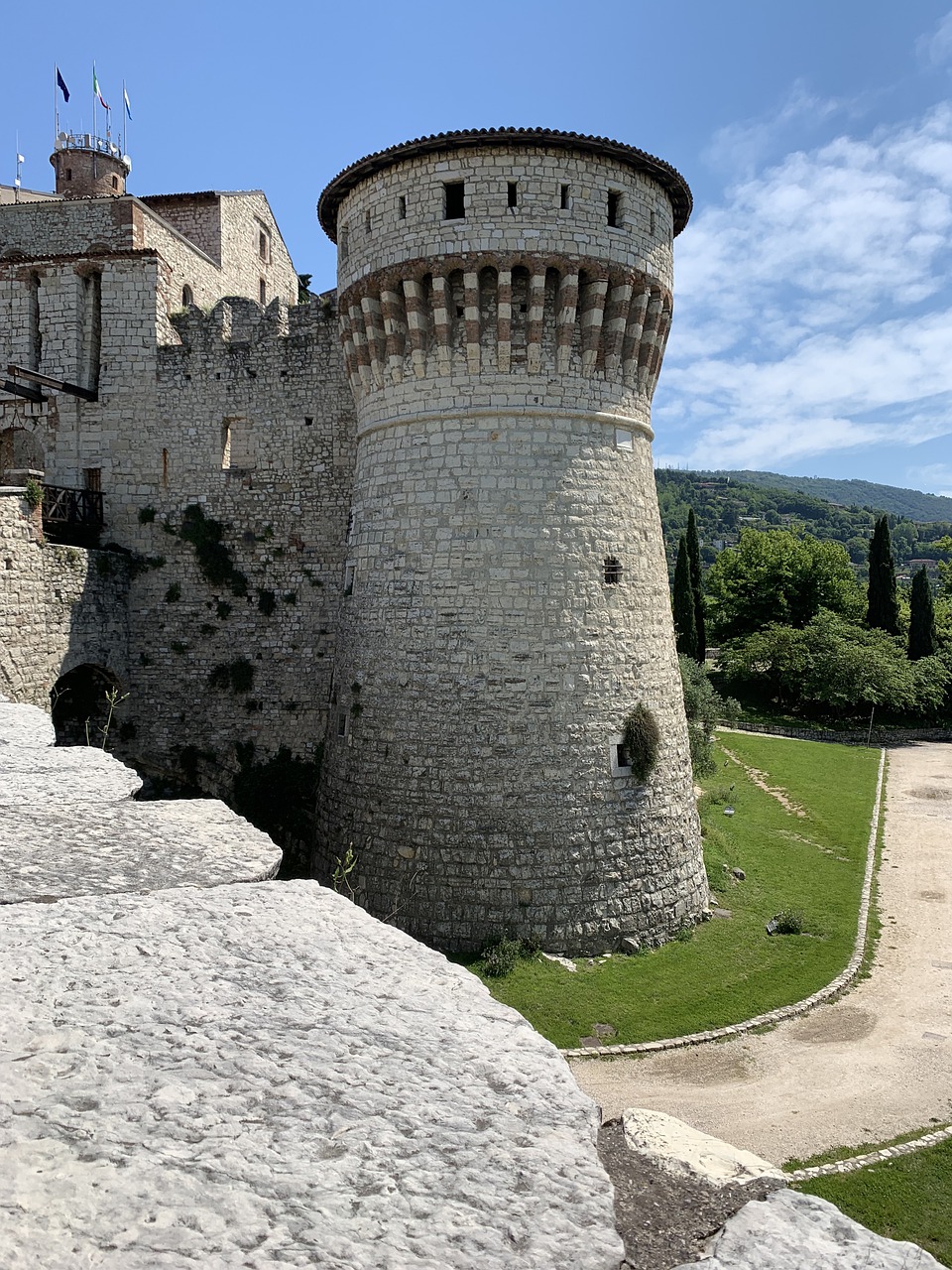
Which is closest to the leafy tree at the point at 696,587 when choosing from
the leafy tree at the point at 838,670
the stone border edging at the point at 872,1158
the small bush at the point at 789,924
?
the leafy tree at the point at 838,670

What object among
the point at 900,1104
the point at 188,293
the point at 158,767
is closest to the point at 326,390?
the point at 188,293

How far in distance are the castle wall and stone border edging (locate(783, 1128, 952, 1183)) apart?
15.0m

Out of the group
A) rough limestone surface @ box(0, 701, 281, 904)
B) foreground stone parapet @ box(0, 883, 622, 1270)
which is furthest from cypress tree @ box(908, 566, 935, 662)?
foreground stone parapet @ box(0, 883, 622, 1270)

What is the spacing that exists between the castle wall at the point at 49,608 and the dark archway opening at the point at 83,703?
21.3 inches

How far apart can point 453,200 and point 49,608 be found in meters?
11.5

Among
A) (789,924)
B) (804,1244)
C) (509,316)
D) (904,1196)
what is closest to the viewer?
(804,1244)

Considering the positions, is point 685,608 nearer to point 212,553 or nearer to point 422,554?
point 212,553

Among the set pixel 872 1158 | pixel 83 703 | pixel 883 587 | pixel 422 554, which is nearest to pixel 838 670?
pixel 883 587

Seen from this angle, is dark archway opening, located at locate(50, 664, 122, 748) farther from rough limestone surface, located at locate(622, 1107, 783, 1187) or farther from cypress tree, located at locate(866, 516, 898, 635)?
cypress tree, located at locate(866, 516, 898, 635)

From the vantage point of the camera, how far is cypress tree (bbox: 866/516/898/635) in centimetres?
4984

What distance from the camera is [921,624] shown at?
4891cm

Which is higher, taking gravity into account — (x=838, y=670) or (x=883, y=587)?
(x=883, y=587)

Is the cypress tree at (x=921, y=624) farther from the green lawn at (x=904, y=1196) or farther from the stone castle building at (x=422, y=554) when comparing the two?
the green lawn at (x=904, y=1196)

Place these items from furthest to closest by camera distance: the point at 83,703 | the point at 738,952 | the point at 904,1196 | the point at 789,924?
the point at 83,703
the point at 789,924
the point at 738,952
the point at 904,1196
